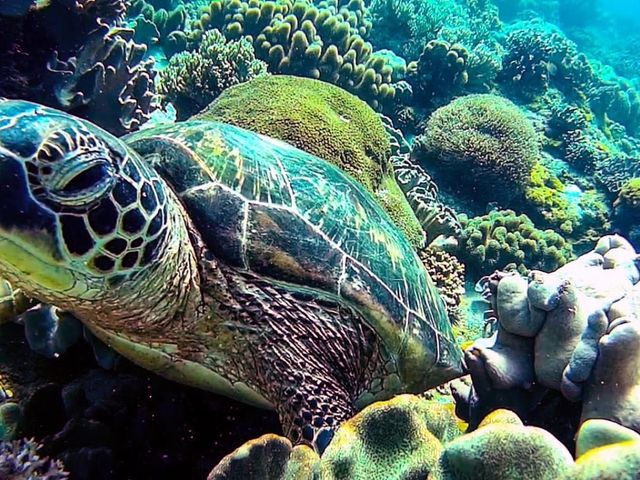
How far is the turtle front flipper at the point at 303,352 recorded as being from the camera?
1.82 metres

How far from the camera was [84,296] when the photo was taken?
1.54 m

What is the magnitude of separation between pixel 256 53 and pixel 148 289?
5.70 m

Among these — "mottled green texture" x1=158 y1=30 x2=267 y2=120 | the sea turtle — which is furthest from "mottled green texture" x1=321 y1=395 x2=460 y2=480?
"mottled green texture" x1=158 y1=30 x2=267 y2=120

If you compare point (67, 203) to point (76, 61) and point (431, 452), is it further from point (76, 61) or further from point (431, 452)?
point (76, 61)

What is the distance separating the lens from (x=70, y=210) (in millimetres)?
1354

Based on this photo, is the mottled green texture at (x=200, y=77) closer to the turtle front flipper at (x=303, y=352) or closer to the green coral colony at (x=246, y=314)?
the green coral colony at (x=246, y=314)

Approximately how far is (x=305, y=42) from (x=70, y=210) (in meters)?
5.86

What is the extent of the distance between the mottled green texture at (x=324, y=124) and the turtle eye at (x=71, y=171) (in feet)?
7.82

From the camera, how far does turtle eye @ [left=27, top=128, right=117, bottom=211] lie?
131cm

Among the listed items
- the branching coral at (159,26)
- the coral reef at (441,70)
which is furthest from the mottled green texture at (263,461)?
the coral reef at (441,70)

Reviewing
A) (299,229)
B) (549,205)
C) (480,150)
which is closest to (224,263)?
(299,229)

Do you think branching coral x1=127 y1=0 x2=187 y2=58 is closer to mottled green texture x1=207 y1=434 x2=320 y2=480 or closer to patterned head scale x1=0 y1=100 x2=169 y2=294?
patterned head scale x1=0 y1=100 x2=169 y2=294

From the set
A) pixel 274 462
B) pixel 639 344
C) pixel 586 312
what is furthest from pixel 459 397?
pixel 274 462

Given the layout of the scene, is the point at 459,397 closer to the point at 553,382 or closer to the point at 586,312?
the point at 553,382
